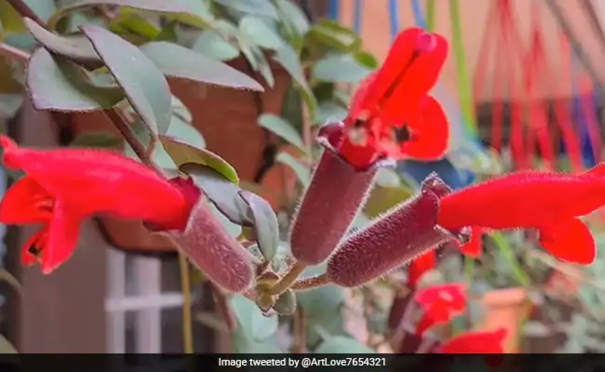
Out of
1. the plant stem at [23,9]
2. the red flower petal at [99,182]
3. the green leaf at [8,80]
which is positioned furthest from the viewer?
the green leaf at [8,80]

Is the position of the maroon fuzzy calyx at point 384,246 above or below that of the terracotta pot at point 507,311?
above

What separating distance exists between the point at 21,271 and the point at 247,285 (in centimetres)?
42

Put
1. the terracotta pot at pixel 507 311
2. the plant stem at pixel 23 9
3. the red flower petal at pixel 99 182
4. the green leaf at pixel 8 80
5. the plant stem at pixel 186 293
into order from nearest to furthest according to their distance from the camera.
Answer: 1. the red flower petal at pixel 99 182
2. the plant stem at pixel 23 9
3. the green leaf at pixel 8 80
4. the plant stem at pixel 186 293
5. the terracotta pot at pixel 507 311

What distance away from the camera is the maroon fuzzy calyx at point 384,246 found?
0.76 feet

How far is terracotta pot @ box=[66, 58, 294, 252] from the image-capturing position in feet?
1.67

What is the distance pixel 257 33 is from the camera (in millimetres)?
471

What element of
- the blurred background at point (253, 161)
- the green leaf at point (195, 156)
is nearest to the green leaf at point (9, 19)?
the blurred background at point (253, 161)

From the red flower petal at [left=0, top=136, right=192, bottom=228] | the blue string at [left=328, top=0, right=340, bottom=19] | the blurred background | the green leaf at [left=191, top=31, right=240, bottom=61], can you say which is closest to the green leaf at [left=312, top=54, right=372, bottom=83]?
the blurred background

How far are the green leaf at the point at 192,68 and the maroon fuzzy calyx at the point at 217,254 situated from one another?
0.20 feet

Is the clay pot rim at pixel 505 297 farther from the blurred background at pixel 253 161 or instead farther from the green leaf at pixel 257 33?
the green leaf at pixel 257 33

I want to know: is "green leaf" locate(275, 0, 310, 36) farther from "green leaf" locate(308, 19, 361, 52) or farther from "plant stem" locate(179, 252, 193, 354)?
"plant stem" locate(179, 252, 193, 354)

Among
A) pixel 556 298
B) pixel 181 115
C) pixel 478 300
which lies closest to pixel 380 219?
pixel 181 115

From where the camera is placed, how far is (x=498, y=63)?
106cm

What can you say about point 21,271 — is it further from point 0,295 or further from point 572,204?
point 572,204
